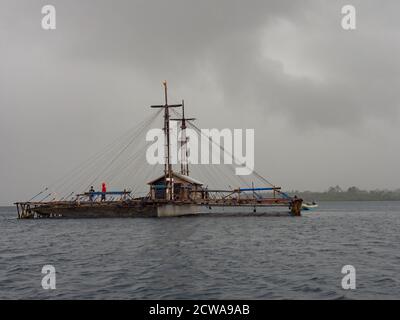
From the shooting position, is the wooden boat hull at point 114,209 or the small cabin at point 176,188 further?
the small cabin at point 176,188

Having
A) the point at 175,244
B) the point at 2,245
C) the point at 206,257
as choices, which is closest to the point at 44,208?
the point at 2,245

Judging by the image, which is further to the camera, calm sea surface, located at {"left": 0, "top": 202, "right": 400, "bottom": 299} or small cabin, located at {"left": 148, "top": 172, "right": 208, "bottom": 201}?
small cabin, located at {"left": 148, "top": 172, "right": 208, "bottom": 201}

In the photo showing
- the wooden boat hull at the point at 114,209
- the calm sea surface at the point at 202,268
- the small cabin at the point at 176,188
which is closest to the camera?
the calm sea surface at the point at 202,268

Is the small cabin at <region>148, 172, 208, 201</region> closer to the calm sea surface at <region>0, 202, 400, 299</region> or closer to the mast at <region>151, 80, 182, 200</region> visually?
the mast at <region>151, 80, 182, 200</region>

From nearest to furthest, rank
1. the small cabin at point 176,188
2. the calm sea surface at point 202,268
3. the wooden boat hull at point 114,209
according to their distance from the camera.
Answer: the calm sea surface at point 202,268, the wooden boat hull at point 114,209, the small cabin at point 176,188

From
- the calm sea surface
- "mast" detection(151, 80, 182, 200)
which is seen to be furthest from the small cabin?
the calm sea surface

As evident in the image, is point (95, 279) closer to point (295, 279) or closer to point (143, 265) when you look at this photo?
point (143, 265)

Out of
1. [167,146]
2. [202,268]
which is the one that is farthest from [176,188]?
[202,268]

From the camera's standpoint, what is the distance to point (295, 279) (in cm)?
1698

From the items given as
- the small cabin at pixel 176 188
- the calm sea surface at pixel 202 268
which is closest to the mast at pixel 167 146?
the small cabin at pixel 176 188

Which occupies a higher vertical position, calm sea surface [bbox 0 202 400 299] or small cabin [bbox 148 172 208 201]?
small cabin [bbox 148 172 208 201]

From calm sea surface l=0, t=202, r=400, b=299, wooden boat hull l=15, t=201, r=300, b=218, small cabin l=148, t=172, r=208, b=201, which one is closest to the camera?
calm sea surface l=0, t=202, r=400, b=299

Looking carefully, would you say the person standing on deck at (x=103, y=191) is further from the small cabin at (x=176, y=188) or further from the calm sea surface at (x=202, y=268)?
the calm sea surface at (x=202, y=268)
